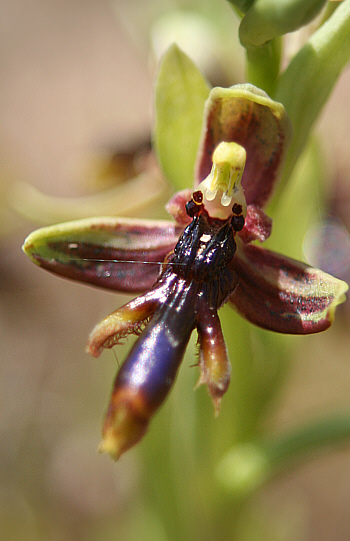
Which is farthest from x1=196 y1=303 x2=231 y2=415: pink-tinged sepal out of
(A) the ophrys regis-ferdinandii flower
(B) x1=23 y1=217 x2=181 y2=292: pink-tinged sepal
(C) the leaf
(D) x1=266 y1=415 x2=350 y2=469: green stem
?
(D) x1=266 y1=415 x2=350 y2=469: green stem

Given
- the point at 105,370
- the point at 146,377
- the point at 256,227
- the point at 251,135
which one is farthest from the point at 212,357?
the point at 105,370

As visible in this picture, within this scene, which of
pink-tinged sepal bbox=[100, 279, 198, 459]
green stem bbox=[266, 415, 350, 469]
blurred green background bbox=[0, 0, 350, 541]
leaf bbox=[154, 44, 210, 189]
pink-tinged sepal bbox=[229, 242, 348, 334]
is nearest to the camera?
pink-tinged sepal bbox=[100, 279, 198, 459]

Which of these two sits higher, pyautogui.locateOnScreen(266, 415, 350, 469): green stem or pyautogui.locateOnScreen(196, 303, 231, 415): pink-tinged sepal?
pyautogui.locateOnScreen(196, 303, 231, 415): pink-tinged sepal

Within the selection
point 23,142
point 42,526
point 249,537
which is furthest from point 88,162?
point 23,142

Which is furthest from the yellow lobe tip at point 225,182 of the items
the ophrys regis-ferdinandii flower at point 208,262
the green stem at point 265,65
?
the green stem at point 265,65

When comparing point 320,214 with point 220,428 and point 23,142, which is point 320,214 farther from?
point 23,142

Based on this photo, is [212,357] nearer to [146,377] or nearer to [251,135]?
[146,377]

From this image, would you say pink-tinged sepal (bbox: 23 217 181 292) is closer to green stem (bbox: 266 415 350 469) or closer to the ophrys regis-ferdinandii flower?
the ophrys regis-ferdinandii flower

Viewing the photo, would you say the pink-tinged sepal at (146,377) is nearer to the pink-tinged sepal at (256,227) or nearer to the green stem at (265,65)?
the pink-tinged sepal at (256,227)
